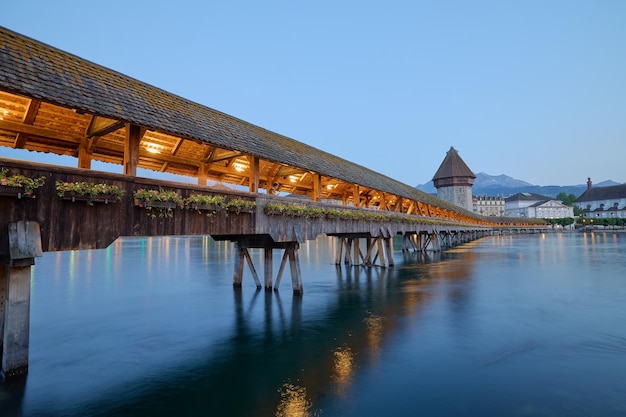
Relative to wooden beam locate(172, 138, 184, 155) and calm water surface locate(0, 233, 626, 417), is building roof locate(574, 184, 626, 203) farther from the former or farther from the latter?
wooden beam locate(172, 138, 184, 155)

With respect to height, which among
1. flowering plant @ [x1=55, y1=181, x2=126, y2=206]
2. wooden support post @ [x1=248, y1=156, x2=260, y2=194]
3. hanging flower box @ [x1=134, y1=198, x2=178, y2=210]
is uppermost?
wooden support post @ [x1=248, y1=156, x2=260, y2=194]

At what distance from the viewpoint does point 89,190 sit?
796cm

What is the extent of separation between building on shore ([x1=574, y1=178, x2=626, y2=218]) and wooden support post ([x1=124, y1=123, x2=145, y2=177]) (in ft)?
521

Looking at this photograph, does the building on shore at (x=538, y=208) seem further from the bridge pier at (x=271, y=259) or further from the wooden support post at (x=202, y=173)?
the wooden support post at (x=202, y=173)

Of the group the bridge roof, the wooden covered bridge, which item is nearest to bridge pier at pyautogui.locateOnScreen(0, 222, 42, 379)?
the wooden covered bridge

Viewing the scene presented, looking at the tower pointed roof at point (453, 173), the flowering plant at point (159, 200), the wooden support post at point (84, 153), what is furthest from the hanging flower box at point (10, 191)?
the tower pointed roof at point (453, 173)

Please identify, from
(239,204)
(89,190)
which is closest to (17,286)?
(89,190)

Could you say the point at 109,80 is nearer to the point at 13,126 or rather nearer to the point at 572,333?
the point at 13,126

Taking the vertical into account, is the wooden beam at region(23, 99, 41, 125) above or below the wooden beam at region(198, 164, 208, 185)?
above

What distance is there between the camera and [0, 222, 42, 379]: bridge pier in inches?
269

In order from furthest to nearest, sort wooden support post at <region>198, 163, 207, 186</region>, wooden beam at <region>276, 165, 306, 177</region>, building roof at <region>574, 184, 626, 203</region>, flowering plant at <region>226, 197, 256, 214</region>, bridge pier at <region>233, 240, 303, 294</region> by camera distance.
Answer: building roof at <region>574, 184, 626, 203</region>
wooden beam at <region>276, 165, 306, 177</region>
bridge pier at <region>233, 240, 303, 294</region>
wooden support post at <region>198, 163, 207, 186</region>
flowering plant at <region>226, 197, 256, 214</region>

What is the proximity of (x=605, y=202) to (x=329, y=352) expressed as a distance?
6449 inches

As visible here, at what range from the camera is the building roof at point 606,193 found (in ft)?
413

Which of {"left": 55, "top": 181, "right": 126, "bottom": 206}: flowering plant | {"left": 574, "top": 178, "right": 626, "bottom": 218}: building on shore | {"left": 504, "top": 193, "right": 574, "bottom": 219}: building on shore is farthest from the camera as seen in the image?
{"left": 504, "top": 193, "right": 574, "bottom": 219}: building on shore
